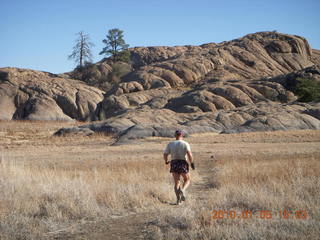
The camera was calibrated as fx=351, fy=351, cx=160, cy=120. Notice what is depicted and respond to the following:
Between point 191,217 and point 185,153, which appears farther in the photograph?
point 185,153

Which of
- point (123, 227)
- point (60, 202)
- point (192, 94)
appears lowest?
point (123, 227)

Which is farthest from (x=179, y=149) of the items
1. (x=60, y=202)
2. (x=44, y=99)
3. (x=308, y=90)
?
(x=44, y=99)

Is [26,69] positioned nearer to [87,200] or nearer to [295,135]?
[295,135]

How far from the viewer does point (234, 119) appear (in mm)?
40969

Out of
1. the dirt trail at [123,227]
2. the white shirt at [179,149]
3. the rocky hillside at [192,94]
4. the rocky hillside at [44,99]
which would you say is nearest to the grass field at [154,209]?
the dirt trail at [123,227]

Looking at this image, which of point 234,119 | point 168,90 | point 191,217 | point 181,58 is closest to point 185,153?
point 191,217

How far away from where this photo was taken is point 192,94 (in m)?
51.5

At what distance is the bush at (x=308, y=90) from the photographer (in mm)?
47469

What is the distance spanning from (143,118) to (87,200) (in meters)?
34.4

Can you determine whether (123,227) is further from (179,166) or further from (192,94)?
(192,94)
